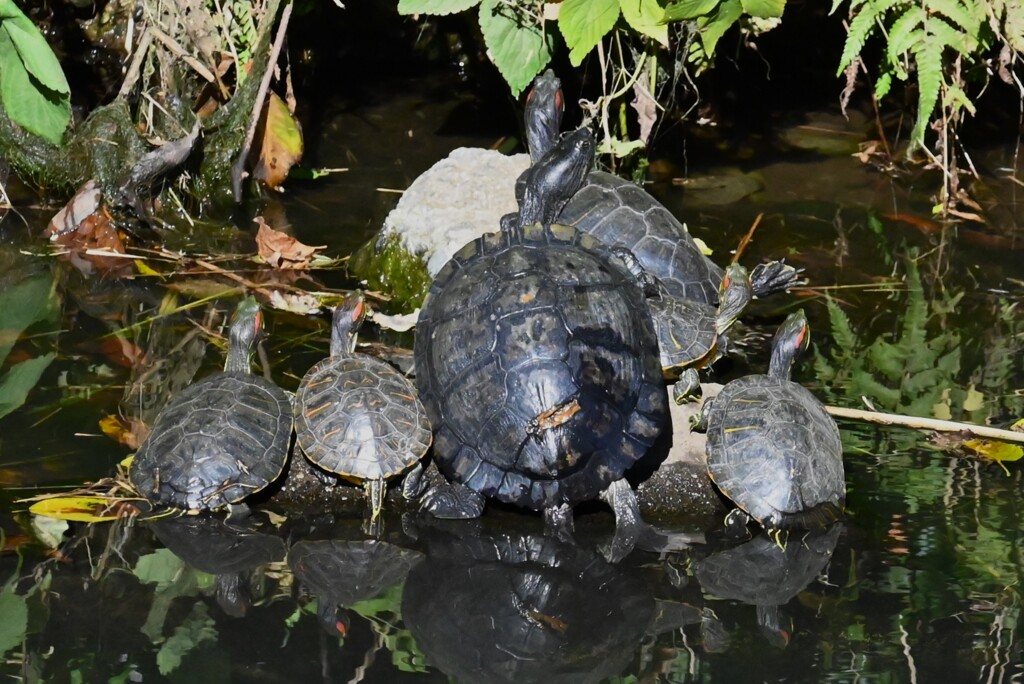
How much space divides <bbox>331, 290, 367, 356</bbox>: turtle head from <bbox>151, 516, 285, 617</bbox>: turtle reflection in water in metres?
0.92

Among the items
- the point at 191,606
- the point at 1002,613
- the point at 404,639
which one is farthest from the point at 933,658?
the point at 191,606

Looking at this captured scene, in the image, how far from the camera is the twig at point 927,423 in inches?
173

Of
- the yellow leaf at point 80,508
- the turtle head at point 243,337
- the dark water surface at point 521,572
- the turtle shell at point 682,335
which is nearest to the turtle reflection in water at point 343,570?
the dark water surface at point 521,572

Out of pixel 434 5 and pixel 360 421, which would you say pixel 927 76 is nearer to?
pixel 434 5

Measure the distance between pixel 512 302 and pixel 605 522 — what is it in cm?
85

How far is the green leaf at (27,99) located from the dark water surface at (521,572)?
3.89ft

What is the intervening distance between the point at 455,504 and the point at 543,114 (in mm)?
2174

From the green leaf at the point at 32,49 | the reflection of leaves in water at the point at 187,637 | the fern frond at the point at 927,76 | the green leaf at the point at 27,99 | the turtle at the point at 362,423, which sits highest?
the green leaf at the point at 32,49

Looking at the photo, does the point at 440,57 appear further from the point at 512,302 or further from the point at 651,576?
the point at 651,576

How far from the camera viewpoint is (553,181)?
5035 millimetres

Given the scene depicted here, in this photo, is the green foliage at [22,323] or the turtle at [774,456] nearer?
the turtle at [774,456]

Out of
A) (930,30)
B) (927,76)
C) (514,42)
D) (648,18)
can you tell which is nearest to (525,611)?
(648,18)

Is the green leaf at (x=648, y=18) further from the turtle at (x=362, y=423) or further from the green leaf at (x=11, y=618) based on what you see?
the green leaf at (x=11, y=618)

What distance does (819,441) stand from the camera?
405cm
